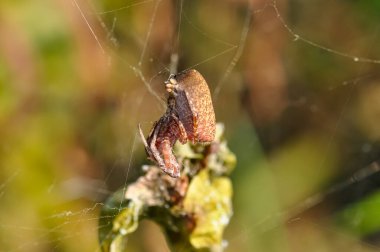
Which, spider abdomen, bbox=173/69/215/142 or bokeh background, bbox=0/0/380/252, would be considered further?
bokeh background, bbox=0/0/380/252

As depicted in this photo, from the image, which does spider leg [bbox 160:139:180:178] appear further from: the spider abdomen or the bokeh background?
the bokeh background

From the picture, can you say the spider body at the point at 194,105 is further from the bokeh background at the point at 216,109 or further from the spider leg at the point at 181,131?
the bokeh background at the point at 216,109

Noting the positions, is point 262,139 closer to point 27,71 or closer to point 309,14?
point 309,14

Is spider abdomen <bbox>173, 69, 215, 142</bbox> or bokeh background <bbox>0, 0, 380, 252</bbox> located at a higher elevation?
bokeh background <bbox>0, 0, 380, 252</bbox>

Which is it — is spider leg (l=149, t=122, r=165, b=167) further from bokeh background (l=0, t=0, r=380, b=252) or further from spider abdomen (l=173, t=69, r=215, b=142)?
bokeh background (l=0, t=0, r=380, b=252)

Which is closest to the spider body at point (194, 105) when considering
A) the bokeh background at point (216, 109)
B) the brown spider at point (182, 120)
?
the brown spider at point (182, 120)

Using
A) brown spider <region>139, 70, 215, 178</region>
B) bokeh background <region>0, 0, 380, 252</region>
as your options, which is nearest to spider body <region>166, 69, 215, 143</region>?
brown spider <region>139, 70, 215, 178</region>

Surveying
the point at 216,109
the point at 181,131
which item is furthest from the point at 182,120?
the point at 216,109

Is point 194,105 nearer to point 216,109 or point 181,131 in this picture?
point 181,131
